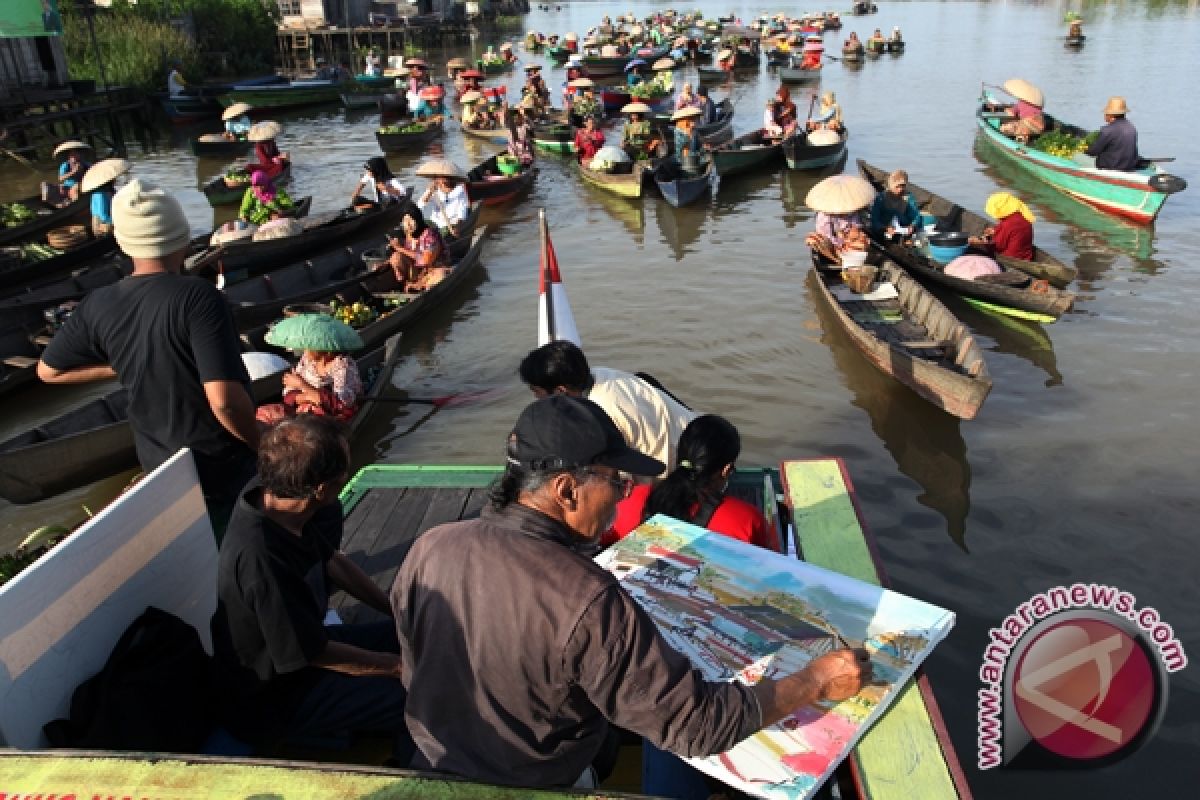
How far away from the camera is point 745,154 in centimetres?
1861

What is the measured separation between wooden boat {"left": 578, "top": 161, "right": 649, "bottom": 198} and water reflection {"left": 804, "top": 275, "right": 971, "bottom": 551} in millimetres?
7823

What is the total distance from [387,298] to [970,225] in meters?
8.86

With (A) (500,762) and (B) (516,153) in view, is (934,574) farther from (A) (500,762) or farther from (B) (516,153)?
(B) (516,153)

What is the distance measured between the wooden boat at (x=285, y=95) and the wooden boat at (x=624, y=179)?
18.6 meters

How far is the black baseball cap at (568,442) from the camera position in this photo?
2.30 m

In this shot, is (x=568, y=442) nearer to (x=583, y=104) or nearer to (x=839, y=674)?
(x=839, y=674)

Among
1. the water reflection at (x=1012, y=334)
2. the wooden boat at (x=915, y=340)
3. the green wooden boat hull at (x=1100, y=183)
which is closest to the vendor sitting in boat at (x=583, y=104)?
the green wooden boat hull at (x=1100, y=183)

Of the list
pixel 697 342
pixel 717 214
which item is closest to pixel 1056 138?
pixel 717 214

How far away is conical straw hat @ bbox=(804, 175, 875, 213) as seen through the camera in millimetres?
11016

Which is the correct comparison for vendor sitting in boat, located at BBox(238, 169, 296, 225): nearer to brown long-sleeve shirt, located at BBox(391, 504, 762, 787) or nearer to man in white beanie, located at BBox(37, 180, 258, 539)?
man in white beanie, located at BBox(37, 180, 258, 539)

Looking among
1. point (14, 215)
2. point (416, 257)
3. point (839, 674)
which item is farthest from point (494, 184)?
point (839, 674)

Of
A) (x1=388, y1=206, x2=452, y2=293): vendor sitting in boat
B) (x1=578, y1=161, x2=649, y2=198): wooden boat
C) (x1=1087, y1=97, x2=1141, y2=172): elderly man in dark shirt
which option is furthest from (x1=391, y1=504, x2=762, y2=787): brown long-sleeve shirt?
(x1=578, y1=161, x2=649, y2=198): wooden boat

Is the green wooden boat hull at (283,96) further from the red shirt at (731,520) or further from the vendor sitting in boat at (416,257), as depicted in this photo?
the red shirt at (731,520)

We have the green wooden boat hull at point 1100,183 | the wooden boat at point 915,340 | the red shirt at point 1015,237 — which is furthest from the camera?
the green wooden boat hull at point 1100,183
